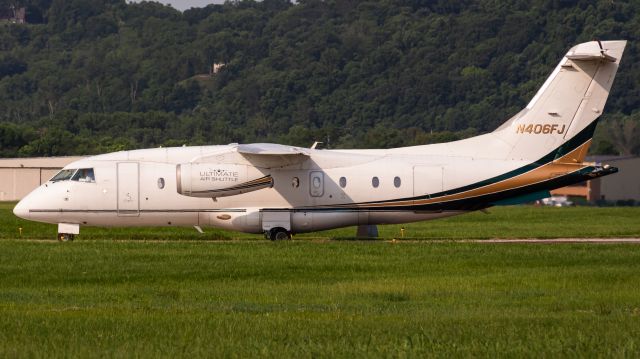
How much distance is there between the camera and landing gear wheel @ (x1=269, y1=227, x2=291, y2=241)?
40219 mm

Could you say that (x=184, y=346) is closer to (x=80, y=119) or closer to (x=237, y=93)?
(x=80, y=119)

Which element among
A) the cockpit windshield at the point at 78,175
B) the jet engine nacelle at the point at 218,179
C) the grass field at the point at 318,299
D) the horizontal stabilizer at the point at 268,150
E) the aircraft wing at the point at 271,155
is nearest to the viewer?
the grass field at the point at 318,299

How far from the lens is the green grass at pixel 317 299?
17.7 m

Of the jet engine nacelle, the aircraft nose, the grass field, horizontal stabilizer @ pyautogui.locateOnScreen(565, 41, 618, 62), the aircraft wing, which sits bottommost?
the grass field

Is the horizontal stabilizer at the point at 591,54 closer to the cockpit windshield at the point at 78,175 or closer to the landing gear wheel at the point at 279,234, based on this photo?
the landing gear wheel at the point at 279,234

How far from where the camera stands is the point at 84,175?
40.2 metres

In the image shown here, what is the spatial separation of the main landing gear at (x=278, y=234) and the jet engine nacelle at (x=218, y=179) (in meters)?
1.43

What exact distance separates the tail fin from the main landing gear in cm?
767

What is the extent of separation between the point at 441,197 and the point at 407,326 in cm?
2055

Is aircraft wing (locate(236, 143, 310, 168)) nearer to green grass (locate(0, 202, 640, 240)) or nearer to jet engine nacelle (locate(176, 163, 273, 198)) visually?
jet engine nacelle (locate(176, 163, 273, 198))

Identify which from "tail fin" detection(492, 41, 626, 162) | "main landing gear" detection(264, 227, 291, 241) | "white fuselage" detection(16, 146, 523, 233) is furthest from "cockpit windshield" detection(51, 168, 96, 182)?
"tail fin" detection(492, 41, 626, 162)

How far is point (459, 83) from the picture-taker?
638 ft

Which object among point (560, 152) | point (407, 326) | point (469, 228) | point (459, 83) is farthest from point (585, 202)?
point (459, 83)

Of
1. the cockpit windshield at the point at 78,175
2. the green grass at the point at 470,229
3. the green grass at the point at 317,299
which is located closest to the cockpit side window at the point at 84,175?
the cockpit windshield at the point at 78,175
